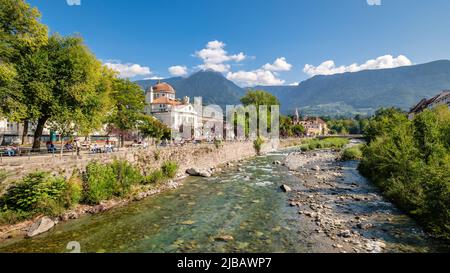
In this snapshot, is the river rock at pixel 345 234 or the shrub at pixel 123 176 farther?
the shrub at pixel 123 176

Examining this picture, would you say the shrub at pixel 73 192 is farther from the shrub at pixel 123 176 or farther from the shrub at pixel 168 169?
the shrub at pixel 168 169

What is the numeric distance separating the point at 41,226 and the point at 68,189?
11.8ft

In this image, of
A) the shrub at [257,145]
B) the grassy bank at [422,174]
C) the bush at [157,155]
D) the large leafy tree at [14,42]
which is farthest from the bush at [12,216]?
the shrub at [257,145]

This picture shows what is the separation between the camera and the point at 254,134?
78625 mm

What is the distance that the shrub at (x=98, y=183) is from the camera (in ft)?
64.6

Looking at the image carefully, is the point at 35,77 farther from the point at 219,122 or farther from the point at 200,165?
the point at 219,122

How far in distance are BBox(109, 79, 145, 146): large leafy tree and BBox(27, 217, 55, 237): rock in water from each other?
74.1 ft

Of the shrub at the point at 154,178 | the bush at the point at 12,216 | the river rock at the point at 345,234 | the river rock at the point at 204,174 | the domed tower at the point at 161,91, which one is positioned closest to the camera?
the river rock at the point at 345,234

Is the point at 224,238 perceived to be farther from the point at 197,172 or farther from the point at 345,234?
the point at 197,172

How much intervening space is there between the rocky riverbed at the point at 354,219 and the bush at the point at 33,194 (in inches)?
673

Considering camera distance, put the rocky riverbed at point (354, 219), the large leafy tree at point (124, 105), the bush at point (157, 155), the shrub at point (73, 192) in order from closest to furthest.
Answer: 1. the rocky riverbed at point (354, 219)
2. the shrub at point (73, 192)
3. the bush at point (157, 155)
4. the large leafy tree at point (124, 105)

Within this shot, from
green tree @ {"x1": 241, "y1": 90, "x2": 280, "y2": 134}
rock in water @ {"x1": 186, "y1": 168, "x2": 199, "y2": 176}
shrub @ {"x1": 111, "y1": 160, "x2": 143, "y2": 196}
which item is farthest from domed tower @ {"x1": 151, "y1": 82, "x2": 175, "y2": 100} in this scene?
shrub @ {"x1": 111, "y1": 160, "x2": 143, "y2": 196}
